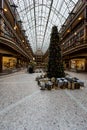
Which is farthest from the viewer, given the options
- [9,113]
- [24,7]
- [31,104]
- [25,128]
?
[24,7]

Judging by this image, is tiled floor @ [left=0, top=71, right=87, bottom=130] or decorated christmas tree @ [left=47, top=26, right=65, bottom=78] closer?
tiled floor @ [left=0, top=71, right=87, bottom=130]

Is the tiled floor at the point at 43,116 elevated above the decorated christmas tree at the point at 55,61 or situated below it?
below

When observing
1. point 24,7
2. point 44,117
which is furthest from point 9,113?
point 24,7

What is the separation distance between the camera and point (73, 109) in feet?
18.2

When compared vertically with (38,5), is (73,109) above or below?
below

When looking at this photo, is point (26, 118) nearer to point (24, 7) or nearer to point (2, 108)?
point (2, 108)

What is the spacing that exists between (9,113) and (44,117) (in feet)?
4.77

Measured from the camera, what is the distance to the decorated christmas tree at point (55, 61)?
41.0 feet

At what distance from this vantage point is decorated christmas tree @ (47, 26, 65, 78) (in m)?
12.5

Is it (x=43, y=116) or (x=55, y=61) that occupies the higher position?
(x=55, y=61)

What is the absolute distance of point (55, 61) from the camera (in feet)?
41.6

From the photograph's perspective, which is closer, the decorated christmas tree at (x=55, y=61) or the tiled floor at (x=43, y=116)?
the tiled floor at (x=43, y=116)

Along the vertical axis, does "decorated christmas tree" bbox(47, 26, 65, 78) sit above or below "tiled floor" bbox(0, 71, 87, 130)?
above

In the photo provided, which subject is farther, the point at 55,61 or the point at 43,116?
the point at 55,61
